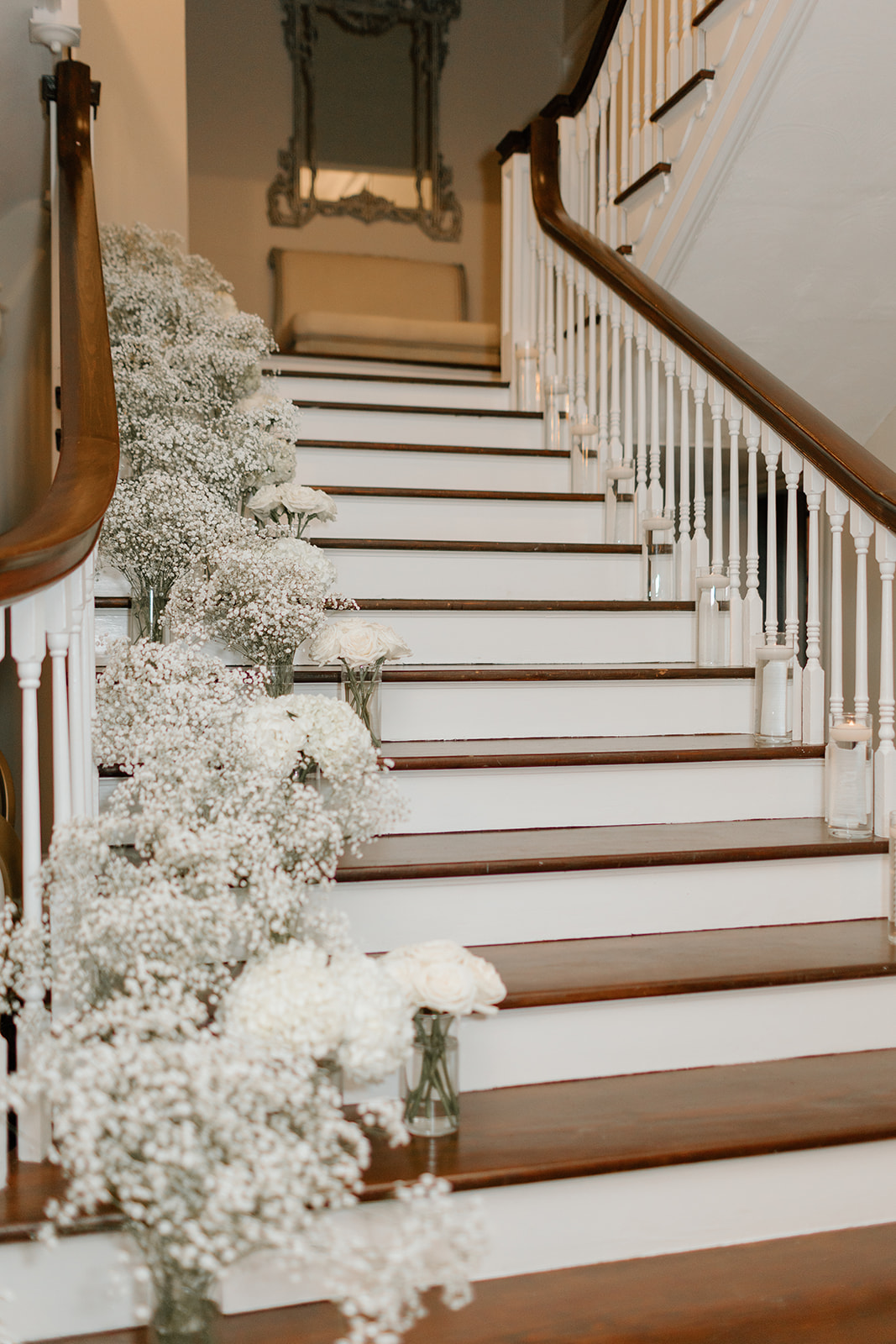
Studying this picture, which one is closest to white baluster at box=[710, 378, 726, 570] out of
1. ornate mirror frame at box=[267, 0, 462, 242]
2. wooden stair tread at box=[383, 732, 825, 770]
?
wooden stair tread at box=[383, 732, 825, 770]

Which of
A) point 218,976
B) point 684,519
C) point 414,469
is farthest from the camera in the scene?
point 414,469

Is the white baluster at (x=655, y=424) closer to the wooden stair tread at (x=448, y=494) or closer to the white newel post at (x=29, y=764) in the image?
the wooden stair tread at (x=448, y=494)

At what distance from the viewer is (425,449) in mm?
3396

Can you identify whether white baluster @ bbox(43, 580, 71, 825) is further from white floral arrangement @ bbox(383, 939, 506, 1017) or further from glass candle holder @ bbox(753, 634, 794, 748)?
glass candle holder @ bbox(753, 634, 794, 748)

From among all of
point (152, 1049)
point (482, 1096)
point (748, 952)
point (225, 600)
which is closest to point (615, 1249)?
point (482, 1096)

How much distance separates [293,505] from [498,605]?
58 cm

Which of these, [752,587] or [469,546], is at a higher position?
[469,546]

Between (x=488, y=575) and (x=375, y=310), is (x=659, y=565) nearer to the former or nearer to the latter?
(x=488, y=575)

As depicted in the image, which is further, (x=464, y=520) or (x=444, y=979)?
(x=464, y=520)

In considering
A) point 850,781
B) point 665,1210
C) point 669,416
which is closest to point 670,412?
point 669,416

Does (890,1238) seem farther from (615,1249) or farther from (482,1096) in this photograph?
(482,1096)

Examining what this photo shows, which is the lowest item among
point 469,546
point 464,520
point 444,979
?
point 444,979

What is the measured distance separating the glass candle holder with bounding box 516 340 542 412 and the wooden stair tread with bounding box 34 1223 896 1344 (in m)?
3.02

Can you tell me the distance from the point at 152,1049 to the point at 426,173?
6.20 meters
